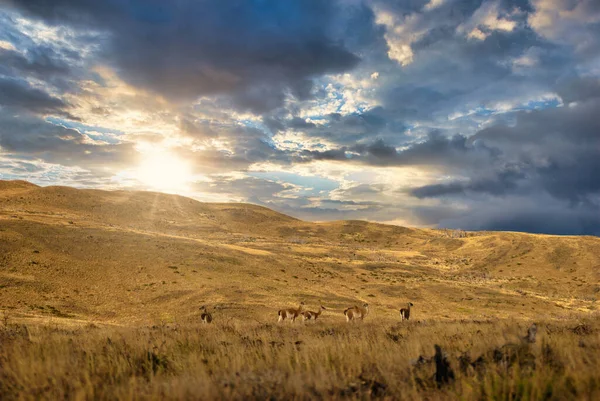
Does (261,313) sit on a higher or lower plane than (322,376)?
lower

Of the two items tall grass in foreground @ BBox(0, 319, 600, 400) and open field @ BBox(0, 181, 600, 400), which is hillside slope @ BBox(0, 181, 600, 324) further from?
tall grass in foreground @ BBox(0, 319, 600, 400)

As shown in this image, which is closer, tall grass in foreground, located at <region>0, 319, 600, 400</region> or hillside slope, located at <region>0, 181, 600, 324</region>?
tall grass in foreground, located at <region>0, 319, 600, 400</region>

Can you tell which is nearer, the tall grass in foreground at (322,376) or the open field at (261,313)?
the tall grass in foreground at (322,376)

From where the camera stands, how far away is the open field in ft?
17.1

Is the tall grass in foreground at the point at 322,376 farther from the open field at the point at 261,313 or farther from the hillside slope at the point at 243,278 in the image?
the hillside slope at the point at 243,278

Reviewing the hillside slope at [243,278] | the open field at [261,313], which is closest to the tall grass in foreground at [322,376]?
the open field at [261,313]

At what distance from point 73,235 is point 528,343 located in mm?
48881

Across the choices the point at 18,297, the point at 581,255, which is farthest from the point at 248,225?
the point at 18,297

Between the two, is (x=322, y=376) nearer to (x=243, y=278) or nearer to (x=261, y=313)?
(x=261, y=313)

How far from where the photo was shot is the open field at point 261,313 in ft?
17.1

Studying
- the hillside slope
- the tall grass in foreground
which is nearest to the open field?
the tall grass in foreground

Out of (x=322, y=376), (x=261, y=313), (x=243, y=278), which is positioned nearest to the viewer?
(x=322, y=376)

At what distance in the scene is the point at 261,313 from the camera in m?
28.2

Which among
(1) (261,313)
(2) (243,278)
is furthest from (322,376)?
(2) (243,278)
